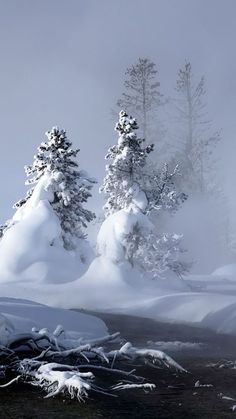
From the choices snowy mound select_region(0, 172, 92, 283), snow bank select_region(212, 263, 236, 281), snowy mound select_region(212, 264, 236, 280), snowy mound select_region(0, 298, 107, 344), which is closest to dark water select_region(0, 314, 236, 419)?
snowy mound select_region(0, 298, 107, 344)

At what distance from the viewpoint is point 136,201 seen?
80.6 feet

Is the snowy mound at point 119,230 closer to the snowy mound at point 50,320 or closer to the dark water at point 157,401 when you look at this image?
the snowy mound at point 50,320

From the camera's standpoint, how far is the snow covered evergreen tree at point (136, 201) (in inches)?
939

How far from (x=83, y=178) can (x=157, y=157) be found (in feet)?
63.0

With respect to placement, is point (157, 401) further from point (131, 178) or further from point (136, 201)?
point (131, 178)

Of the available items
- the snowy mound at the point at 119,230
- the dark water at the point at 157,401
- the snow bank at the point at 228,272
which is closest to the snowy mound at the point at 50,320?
the dark water at the point at 157,401

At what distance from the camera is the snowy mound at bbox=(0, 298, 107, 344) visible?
10.2 metres

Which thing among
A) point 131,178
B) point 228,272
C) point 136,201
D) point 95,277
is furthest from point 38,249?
point 228,272

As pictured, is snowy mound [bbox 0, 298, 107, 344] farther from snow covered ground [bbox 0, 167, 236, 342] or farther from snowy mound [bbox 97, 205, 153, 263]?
snowy mound [bbox 97, 205, 153, 263]

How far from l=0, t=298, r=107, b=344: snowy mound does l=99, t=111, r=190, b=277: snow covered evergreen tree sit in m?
11.1

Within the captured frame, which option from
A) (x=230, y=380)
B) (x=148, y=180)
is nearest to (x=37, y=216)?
(x=148, y=180)

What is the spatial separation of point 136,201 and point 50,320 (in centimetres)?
1361

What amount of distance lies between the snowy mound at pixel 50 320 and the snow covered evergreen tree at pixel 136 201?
11062 mm

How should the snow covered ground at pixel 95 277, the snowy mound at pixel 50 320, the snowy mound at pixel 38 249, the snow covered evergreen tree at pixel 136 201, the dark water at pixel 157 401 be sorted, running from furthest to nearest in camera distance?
1. the snowy mound at pixel 38 249
2. the snow covered evergreen tree at pixel 136 201
3. the snow covered ground at pixel 95 277
4. the snowy mound at pixel 50 320
5. the dark water at pixel 157 401
